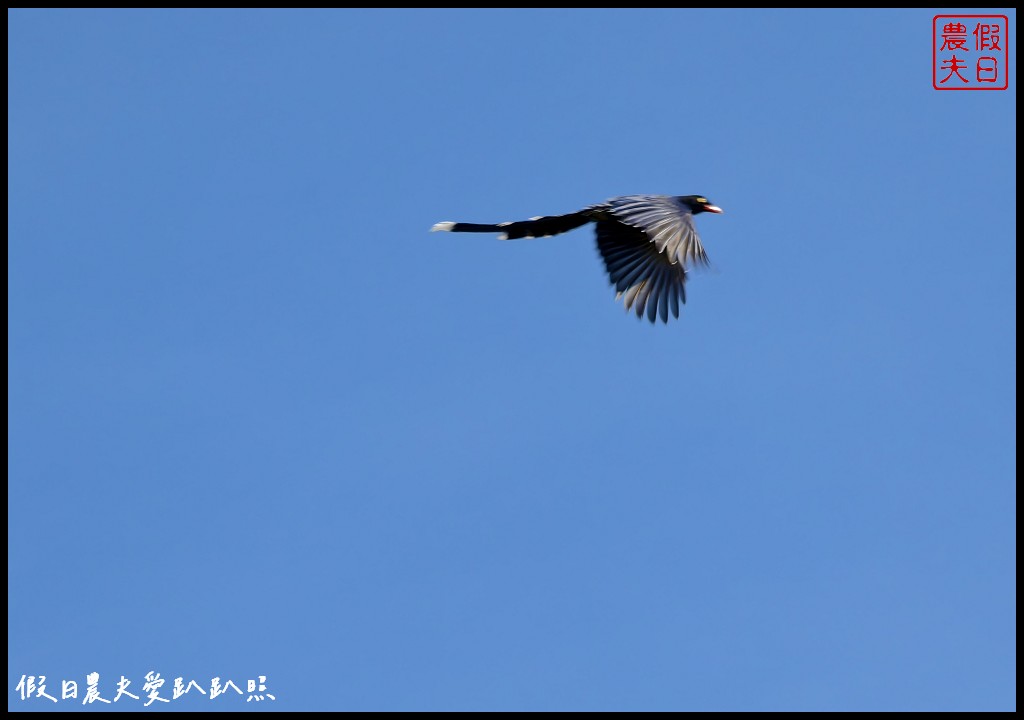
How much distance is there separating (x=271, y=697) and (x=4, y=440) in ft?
13.6

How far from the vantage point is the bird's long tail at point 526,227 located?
15.4 meters

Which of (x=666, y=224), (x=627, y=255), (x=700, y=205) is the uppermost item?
(x=700, y=205)

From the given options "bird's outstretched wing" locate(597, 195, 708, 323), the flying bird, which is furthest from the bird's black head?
"bird's outstretched wing" locate(597, 195, 708, 323)

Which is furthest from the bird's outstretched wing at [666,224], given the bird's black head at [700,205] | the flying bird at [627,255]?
the bird's black head at [700,205]

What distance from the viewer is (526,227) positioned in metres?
15.5

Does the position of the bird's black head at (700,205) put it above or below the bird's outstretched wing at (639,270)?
above

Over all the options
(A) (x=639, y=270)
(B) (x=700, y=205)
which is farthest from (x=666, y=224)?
(B) (x=700, y=205)

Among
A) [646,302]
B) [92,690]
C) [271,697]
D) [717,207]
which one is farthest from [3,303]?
[717,207]

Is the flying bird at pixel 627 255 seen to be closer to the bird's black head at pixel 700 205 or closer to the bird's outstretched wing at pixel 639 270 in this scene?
the bird's outstretched wing at pixel 639 270

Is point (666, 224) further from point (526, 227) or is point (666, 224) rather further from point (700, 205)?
point (700, 205)

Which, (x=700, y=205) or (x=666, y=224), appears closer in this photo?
(x=666, y=224)

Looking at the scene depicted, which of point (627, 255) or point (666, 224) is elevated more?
point (627, 255)

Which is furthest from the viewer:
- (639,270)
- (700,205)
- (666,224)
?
(700,205)

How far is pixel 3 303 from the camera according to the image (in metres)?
15.0
